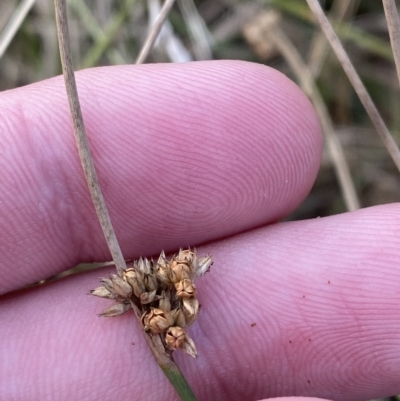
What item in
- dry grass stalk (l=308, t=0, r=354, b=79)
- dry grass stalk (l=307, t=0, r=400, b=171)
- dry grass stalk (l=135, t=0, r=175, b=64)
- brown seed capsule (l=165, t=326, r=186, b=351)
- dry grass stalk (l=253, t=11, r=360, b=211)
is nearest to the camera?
brown seed capsule (l=165, t=326, r=186, b=351)

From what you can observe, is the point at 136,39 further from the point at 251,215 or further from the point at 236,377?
the point at 236,377

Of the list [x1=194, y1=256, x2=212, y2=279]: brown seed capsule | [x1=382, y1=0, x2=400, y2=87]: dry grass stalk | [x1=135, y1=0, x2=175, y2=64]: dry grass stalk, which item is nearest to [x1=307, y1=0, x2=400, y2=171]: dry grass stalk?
[x1=382, y1=0, x2=400, y2=87]: dry grass stalk

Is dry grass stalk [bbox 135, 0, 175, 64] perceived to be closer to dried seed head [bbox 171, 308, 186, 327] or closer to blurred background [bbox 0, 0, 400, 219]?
blurred background [bbox 0, 0, 400, 219]

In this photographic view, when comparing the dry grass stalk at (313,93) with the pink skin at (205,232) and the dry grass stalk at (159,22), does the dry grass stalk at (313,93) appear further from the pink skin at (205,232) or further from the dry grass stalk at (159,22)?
the dry grass stalk at (159,22)

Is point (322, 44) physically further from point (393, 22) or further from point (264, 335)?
point (264, 335)

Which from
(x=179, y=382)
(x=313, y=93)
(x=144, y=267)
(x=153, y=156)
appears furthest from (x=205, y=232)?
(x=313, y=93)

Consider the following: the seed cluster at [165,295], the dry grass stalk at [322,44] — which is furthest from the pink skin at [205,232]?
the dry grass stalk at [322,44]

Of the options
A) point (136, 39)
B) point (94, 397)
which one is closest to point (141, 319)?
Answer: point (94, 397)

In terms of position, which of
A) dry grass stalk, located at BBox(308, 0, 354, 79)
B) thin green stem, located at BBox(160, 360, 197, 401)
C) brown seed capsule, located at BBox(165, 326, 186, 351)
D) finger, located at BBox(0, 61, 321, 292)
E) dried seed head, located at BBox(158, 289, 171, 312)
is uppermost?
dry grass stalk, located at BBox(308, 0, 354, 79)
